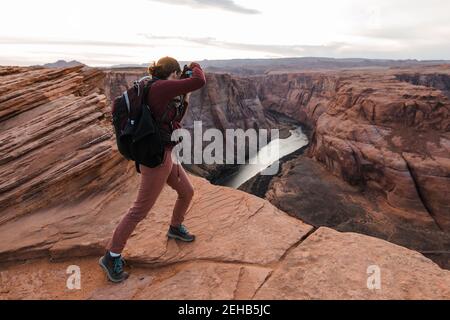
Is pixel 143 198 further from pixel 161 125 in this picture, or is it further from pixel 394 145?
pixel 394 145

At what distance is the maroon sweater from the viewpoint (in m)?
3.49

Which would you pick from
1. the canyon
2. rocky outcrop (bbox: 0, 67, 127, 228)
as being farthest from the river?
the canyon

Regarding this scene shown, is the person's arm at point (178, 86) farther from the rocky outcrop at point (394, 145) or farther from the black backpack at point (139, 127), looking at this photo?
the rocky outcrop at point (394, 145)

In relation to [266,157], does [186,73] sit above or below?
above

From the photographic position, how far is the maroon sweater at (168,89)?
11.5 feet

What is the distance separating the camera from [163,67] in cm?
366

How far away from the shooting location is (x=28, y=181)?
6.02m

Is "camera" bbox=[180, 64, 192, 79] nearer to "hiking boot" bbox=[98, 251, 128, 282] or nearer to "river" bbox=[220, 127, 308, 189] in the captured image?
"hiking boot" bbox=[98, 251, 128, 282]

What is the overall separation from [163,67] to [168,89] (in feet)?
1.07

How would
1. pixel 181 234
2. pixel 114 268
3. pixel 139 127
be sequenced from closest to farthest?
pixel 139 127
pixel 114 268
pixel 181 234

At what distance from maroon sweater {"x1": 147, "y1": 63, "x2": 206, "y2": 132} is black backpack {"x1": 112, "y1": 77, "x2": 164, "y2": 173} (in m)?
0.08

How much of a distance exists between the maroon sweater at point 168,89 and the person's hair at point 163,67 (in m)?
0.16

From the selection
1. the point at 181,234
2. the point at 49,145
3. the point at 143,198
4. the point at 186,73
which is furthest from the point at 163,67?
the point at 49,145

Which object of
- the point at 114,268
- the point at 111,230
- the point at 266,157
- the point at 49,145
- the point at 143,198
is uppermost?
the point at 143,198
